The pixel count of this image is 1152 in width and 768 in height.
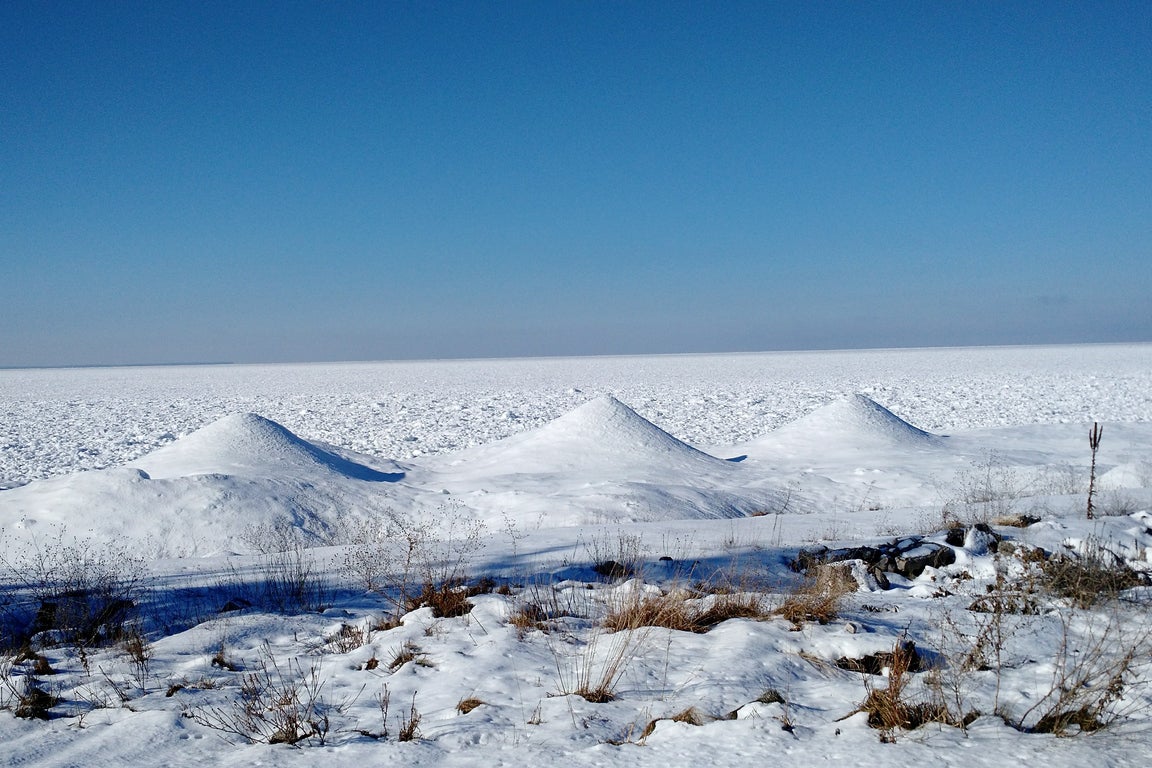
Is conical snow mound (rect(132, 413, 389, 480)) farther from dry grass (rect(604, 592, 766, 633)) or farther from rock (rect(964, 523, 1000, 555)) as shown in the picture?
rock (rect(964, 523, 1000, 555))

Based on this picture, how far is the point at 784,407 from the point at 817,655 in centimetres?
2693

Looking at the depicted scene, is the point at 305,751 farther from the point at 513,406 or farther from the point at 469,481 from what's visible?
the point at 513,406

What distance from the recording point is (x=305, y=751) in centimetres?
299

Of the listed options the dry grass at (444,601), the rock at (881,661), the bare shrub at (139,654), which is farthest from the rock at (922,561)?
the bare shrub at (139,654)

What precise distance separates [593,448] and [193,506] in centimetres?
689

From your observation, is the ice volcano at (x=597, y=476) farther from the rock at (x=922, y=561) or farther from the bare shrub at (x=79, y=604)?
the bare shrub at (x=79, y=604)

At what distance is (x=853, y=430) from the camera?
1547 cm

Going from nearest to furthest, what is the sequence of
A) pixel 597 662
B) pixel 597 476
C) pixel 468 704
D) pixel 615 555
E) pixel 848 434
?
pixel 468 704
pixel 597 662
pixel 615 555
pixel 597 476
pixel 848 434

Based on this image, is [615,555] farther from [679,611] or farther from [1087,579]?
[1087,579]

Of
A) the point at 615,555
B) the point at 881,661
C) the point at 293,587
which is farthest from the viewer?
the point at 615,555

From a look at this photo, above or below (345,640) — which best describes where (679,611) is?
above

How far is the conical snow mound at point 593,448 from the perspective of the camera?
13312 mm

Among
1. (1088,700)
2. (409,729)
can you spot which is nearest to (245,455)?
(409,729)

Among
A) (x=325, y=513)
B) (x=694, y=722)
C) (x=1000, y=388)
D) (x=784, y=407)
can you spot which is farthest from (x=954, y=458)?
(x=1000, y=388)
